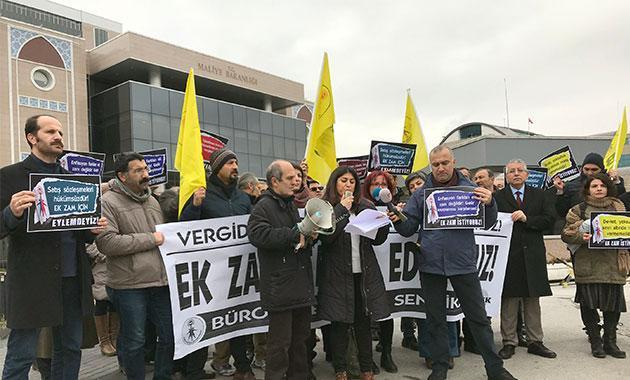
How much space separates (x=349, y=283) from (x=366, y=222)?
0.60 metres

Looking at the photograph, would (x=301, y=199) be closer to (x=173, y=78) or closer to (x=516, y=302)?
(x=516, y=302)

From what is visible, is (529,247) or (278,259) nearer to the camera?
(278,259)

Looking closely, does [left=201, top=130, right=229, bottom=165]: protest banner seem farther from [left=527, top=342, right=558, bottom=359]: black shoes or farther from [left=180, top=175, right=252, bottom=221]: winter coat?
[left=527, top=342, right=558, bottom=359]: black shoes

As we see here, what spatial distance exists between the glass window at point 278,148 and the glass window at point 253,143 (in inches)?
75.0

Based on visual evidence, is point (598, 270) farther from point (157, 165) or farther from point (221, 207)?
point (157, 165)

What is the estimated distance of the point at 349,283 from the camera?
4520mm

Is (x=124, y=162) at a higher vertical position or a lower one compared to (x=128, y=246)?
higher

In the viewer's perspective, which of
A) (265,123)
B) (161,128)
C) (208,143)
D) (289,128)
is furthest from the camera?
(289,128)

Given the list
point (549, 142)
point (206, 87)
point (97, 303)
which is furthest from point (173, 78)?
point (97, 303)

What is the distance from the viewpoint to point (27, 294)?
3.46 m

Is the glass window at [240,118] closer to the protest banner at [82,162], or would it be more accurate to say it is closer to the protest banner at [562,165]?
the protest banner at [82,162]

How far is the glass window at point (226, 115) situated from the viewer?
37312 millimetres

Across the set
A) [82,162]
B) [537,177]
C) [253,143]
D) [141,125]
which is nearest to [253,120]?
[253,143]

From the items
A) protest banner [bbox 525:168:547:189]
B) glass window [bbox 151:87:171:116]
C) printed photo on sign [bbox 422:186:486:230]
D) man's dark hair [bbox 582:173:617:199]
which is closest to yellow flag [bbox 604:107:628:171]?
protest banner [bbox 525:168:547:189]
